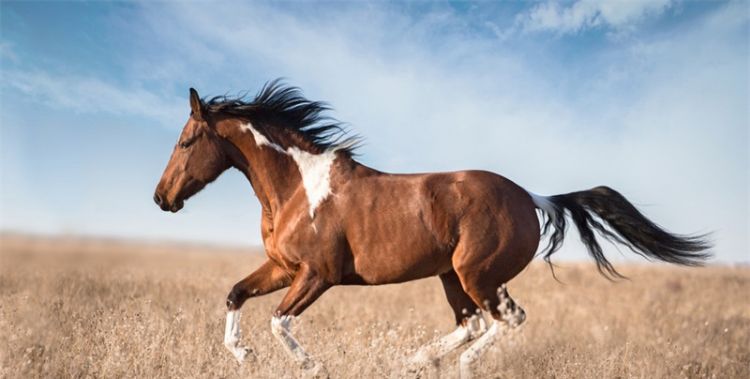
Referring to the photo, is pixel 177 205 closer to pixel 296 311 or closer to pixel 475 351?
pixel 296 311

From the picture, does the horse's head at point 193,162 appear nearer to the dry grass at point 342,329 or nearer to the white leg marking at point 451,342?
the dry grass at point 342,329

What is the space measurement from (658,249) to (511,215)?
74.5 inches

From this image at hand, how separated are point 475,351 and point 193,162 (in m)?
3.00

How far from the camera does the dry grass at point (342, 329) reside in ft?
16.8

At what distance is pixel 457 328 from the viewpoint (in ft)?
19.1

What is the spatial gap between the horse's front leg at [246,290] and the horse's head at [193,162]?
0.99 meters

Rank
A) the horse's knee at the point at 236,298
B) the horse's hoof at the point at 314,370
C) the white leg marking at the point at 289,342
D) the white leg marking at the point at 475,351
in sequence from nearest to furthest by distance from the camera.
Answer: the horse's hoof at the point at 314,370, the white leg marking at the point at 289,342, the white leg marking at the point at 475,351, the horse's knee at the point at 236,298

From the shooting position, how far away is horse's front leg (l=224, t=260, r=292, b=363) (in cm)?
527

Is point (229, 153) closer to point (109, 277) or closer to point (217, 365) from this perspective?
point (217, 365)

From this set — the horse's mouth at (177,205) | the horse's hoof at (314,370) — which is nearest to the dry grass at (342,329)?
the horse's hoof at (314,370)

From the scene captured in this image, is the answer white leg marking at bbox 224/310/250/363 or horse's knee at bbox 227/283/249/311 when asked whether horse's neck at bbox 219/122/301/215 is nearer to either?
horse's knee at bbox 227/283/249/311

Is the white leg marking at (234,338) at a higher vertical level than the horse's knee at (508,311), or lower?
lower

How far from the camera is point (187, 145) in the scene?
5840 mm

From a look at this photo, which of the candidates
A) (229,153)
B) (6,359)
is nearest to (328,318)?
(229,153)
